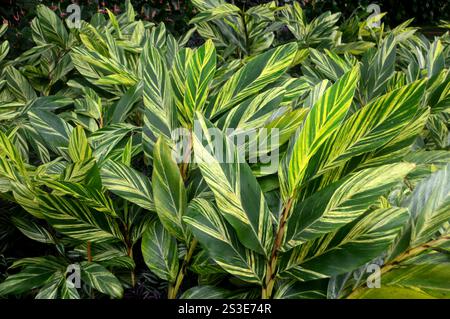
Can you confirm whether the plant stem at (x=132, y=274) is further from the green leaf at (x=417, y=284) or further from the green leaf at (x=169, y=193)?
the green leaf at (x=417, y=284)

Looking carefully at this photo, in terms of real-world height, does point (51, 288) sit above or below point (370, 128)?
below

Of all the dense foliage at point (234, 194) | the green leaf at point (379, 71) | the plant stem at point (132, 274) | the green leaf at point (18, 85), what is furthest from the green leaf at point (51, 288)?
the green leaf at point (379, 71)

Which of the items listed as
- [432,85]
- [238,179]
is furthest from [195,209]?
[432,85]

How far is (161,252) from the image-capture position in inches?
27.8

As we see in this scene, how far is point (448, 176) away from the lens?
0.63 metres

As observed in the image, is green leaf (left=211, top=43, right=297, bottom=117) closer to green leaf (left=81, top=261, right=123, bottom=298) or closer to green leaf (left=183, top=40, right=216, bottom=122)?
green leaf (left=183, top=40, right=216, bottom=122)

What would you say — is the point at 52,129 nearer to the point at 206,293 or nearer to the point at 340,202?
the point at 206,293

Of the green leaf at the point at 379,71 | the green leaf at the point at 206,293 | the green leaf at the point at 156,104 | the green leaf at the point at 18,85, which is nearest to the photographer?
the green leaf at the point at 206,293

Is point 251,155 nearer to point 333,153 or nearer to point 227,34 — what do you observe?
point 333,153

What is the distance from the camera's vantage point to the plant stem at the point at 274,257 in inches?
24.6

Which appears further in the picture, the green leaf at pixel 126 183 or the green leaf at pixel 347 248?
the green leaf at pixel 126 183

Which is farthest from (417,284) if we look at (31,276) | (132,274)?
(31,276)

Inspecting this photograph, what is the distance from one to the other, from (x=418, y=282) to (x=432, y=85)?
23.1 inches

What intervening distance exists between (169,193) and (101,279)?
158mm
